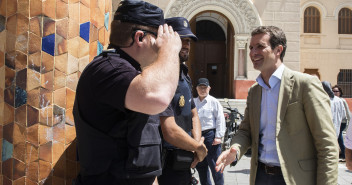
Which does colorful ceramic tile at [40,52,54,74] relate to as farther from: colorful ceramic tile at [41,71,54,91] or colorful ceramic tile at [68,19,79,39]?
colorful ceramic tile at [68,19,79,39]

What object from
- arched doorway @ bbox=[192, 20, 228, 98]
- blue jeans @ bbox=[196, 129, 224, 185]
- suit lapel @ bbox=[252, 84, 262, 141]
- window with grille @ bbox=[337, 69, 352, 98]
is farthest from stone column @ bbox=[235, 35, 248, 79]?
suit lapel @ bbox=[252, 84, 262, 141]

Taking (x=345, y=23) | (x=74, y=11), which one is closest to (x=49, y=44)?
(x=74, y=11)

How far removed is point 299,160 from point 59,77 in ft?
5.76

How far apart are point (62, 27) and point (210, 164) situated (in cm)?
409

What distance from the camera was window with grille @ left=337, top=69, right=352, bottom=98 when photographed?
59.4 feet

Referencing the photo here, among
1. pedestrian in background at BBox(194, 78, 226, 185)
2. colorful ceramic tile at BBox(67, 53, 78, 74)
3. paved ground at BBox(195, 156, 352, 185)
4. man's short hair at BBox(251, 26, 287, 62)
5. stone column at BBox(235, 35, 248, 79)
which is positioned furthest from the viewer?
stone column at BBox(235, 35, 248, 79)

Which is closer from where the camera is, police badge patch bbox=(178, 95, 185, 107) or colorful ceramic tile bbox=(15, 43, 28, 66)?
colorful ceramic tile bbox=(15, 43, 28, 66)

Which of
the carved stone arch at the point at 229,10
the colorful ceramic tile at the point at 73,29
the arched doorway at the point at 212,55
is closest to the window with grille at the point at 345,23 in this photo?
the arched doorway at the point at 212,55

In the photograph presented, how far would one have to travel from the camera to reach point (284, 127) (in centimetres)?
249

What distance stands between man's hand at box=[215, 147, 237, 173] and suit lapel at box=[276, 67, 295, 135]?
0.40 metres

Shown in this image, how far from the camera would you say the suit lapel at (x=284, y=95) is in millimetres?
2496

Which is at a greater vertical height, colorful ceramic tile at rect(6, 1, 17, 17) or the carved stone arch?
the carved stone arch

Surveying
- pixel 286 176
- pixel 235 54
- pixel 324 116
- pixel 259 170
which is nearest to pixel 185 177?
pixel 259 170

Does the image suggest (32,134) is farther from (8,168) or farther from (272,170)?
(272,170)
